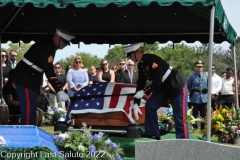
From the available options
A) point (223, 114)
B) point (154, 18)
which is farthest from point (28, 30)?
point (223, 114)

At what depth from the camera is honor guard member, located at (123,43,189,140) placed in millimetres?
8031

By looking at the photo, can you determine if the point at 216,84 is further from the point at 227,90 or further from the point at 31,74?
the point at 31,74

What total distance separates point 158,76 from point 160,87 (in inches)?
14.6

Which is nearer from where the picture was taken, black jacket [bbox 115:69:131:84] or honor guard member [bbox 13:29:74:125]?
honor guard member [bbox 13:29:74:125]

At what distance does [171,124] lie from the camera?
10.0m

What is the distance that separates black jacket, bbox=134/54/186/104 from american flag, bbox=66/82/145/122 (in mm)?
629

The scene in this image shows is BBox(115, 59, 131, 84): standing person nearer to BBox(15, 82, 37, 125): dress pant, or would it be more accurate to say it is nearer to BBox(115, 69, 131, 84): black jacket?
BBox(115, 69, 131, 84): black jacket

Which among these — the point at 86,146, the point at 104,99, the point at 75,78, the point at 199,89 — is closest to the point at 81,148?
the point at 86,146

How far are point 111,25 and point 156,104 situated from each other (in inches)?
113

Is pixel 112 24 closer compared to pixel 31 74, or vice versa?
pixel 31 74

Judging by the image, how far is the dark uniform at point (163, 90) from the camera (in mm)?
8027

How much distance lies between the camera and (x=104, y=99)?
29.0 feet

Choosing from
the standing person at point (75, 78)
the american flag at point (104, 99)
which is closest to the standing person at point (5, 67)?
the standing person at point (75, 78)

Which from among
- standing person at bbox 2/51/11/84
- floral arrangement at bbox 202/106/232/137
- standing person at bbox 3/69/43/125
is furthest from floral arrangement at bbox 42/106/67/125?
floral arrangement at bbox 202/106/232/137
